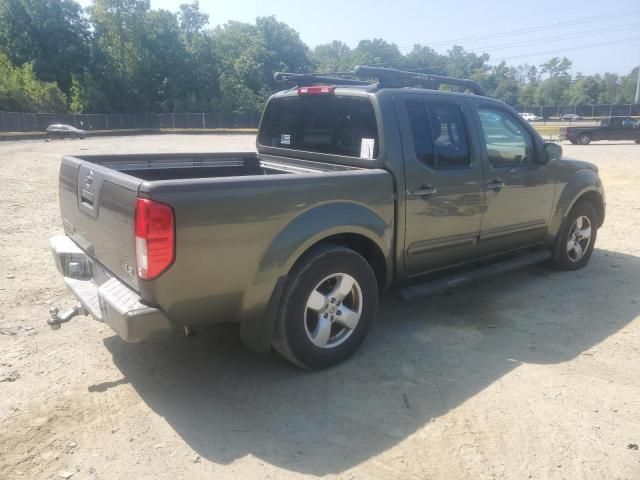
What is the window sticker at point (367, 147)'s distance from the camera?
3.85m

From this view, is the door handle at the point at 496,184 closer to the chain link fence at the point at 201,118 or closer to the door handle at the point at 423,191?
the door handle at the point at 423,191

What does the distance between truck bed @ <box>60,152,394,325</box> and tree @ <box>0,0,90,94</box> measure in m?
70.3

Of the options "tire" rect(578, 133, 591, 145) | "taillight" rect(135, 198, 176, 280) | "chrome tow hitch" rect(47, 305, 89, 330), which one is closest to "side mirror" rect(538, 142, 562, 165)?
"taillight" rect(135, 198, 176, 280)

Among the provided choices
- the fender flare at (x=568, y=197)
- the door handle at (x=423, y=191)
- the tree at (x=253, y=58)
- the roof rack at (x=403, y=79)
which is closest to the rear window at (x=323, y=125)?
the roof rack at (x=403, y=79)

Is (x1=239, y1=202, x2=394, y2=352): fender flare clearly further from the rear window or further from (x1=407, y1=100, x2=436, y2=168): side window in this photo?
(x1=407, y1=100, x2=436, y2=168): side window

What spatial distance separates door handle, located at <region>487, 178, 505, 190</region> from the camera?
175 inches

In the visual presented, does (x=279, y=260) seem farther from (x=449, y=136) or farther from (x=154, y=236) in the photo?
(x=449, y=136)

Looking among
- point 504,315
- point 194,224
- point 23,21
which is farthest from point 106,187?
point 23,21

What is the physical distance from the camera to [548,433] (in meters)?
2.90

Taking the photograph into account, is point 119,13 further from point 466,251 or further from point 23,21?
point 466,251

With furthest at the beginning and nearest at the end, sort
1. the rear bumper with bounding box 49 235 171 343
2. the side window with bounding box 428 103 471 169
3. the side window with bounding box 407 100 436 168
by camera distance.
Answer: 1. the side window with bounding box 428 103 471 169
2. the side window with bounding box 407 100 436 168
3. the rear bumper with bounding box 49 235 171 343

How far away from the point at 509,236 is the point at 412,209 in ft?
4.88

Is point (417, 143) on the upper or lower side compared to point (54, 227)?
upper

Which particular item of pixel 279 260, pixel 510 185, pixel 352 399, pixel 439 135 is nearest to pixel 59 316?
pixel 279 260
